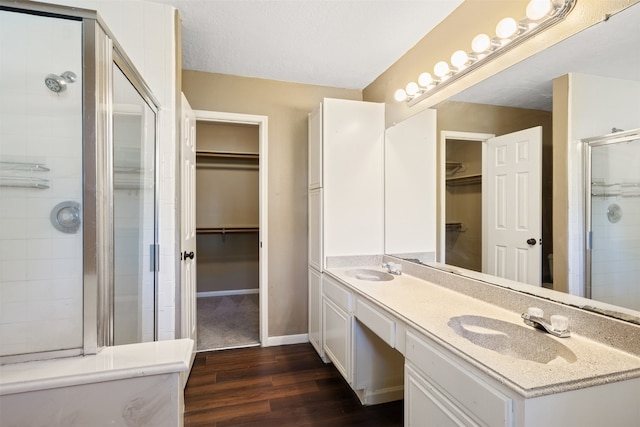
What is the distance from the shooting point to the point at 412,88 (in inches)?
88.5

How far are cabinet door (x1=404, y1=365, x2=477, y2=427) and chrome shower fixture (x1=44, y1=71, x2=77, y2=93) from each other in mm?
1776

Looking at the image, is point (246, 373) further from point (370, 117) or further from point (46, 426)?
point (370, 117)

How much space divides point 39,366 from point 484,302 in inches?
71.1

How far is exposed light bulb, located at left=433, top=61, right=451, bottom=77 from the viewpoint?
1.92m

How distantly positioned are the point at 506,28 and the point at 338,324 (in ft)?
6.40

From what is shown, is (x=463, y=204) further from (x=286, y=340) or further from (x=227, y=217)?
(x=227, y=217)

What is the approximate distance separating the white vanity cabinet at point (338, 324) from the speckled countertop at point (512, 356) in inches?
14.5

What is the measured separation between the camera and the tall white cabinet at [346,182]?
2.54 m

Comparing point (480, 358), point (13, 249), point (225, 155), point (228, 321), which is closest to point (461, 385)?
point (480, 358)

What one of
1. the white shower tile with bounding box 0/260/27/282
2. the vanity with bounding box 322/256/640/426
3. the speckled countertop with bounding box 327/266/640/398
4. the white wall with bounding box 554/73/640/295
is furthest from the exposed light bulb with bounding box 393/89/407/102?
the white shower tile with bounding box 0/260/27/282

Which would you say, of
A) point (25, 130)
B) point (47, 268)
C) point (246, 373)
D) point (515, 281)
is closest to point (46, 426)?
point (47, 268)

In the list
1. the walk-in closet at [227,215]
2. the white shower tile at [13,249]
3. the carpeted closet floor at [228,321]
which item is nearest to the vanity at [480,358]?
the carpeted closet floor at [228,321]

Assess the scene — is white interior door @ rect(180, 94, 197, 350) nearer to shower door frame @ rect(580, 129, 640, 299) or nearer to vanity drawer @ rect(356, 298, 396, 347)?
vanity drawer @ rect(356, 298, 396, 347)

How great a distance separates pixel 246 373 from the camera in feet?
7.86
